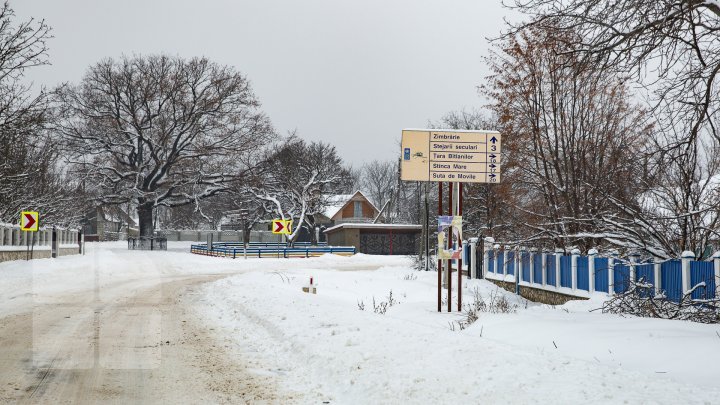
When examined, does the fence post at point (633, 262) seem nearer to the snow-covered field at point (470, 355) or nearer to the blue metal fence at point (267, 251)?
the snow-covered field at point (470, 355)

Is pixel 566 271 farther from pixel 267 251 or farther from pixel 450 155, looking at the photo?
pixel 267 251

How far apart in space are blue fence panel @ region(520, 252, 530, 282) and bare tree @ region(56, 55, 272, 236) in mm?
34476

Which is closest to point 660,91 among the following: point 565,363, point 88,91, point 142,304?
point 565,363

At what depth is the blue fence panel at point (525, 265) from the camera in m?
18.8

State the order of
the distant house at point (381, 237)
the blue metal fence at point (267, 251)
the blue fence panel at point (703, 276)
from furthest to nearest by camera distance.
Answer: the distant house at point (381, 237)
the blue metal fence at point (267, 251)
the blue fence panel at point (703, 276)

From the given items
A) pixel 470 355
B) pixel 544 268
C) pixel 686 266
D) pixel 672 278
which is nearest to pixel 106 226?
pixel 544 268

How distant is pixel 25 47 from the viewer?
20.9 m

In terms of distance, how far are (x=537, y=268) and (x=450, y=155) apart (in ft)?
23.1

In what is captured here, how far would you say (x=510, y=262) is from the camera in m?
20.6

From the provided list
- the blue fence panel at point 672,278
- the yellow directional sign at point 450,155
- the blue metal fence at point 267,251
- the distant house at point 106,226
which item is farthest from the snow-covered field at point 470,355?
the distant house at point 106,226

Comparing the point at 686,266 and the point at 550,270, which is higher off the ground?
the point at 686,266

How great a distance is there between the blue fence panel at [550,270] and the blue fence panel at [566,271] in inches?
23.0

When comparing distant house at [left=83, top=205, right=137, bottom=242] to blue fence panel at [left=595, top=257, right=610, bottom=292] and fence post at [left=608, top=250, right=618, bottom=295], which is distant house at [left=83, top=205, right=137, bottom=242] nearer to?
blue fence panel at [left=595, top=257, right=610, bottom=292]

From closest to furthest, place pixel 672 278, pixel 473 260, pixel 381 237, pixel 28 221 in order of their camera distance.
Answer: pixel 672 278
pixel 473 260
pixel 28 221
pixel 381 237
